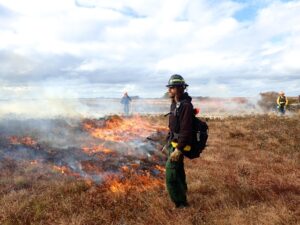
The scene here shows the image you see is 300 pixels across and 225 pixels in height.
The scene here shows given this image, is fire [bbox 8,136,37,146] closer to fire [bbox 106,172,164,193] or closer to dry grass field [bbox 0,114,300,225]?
dry grass field [bbox 0,114,300,225]

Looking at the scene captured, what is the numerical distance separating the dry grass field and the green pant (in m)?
0.20

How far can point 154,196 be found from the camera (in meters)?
6.30

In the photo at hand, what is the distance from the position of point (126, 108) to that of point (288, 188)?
878 inches

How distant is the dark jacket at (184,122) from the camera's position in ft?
17.2

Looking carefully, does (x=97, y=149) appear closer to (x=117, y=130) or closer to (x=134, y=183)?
(x=117, y=130)

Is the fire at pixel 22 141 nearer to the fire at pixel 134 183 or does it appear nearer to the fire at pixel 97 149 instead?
the fire at pixel 97 149

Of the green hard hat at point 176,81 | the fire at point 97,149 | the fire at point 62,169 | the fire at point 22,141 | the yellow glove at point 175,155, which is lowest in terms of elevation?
the fire at point 62,169

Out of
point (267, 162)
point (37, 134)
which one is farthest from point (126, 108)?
point (267, 162)

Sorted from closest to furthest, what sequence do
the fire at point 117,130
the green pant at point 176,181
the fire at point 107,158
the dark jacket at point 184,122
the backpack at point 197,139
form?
the dark jacket at point 184,122, the backpack at point 197,139, the green pant at point 176,181, the fire at point 107,158, the fire at point 117,130

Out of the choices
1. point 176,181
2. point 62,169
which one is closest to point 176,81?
point 176,181

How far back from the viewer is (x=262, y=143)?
1323cm

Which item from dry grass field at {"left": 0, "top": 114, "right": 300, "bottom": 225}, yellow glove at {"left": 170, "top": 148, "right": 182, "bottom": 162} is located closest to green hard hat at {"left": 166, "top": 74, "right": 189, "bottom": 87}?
yellow glove at {"left": 170, "top": 148, "right": 182, "bottom": 162}

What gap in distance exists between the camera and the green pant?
548 cm

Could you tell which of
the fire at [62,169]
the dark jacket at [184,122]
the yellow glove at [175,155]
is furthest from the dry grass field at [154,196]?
the dark jacket at [184,122]
